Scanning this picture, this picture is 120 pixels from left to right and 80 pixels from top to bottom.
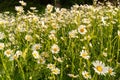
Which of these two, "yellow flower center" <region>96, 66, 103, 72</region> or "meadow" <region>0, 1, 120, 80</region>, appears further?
"meadow" <region>0, 1, 120, 80</region>

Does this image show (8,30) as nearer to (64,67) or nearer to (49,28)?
(49,28)

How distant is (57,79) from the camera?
2.62 meters

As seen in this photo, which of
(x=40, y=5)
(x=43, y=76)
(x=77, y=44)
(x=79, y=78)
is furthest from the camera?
(x=40, y=5)

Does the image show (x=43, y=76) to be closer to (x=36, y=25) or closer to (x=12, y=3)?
(x=36, y=25)

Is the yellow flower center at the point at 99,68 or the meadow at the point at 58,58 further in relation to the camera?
the meadow at the point at 58,58

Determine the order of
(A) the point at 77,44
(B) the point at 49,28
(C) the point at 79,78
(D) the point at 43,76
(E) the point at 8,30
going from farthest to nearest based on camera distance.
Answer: (E) the point at 8,30
(B) the point at 49,28
(A) the point at 77,44
(D) the point at 43,76
(C) the point at 79,78

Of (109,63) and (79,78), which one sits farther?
(109,63)

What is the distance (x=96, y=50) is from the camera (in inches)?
129

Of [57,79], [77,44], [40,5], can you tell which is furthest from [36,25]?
[40,5]

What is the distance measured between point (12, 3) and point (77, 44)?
1325 centimetres

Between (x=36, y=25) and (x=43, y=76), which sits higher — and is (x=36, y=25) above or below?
above

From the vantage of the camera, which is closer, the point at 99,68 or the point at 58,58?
the point at 99,68

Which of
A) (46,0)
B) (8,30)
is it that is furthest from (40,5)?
(8,30)

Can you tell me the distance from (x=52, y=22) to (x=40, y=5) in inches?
474
